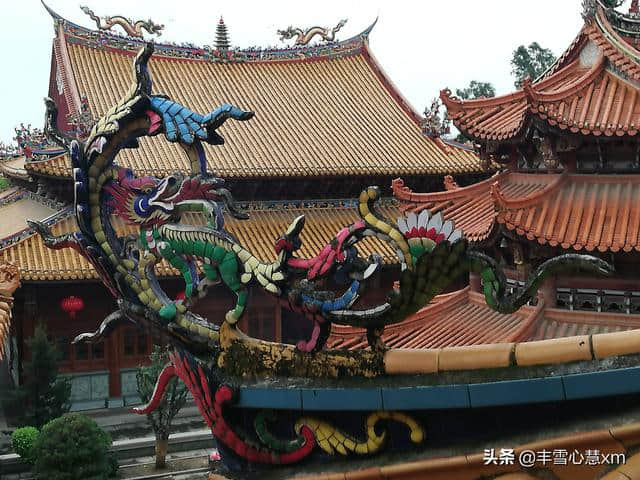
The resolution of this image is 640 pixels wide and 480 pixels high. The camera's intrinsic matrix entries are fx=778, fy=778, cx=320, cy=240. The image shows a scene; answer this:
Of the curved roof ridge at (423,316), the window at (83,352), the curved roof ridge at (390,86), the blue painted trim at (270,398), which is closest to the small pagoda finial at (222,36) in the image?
the curved roof ridge at (390,86)

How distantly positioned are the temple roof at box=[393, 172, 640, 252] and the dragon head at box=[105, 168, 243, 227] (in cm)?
298

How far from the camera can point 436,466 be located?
14.9 feet

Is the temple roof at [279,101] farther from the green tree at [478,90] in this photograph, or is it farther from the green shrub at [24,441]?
the green tree at [478,90]

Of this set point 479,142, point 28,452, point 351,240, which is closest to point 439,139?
point 479,142

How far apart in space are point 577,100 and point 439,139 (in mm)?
12735

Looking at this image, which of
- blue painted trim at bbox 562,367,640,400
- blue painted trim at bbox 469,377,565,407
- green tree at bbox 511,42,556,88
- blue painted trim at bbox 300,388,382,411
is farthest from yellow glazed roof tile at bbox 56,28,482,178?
green tree at bbox 511,42,556,88

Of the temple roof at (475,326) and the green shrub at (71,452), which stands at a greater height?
the temple roof at (475,326)

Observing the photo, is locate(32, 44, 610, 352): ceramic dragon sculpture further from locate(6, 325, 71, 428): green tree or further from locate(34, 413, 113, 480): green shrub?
locate(6, 325, 71, 428): green tree

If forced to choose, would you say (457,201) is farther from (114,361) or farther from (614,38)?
(114,361)

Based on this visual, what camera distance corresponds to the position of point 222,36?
947 inches

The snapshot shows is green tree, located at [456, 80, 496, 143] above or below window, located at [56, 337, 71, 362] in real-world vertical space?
above

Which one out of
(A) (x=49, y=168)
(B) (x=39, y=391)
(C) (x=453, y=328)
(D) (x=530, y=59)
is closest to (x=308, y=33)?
(A) (x=49, y=168)

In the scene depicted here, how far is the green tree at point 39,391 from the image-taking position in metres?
14.7

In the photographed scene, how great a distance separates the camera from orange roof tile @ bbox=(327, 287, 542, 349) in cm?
808
